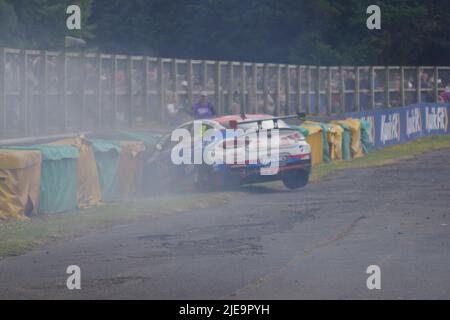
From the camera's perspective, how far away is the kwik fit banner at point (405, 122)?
34531mm

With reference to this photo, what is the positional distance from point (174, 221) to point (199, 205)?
7.88 feet

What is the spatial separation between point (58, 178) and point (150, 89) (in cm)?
1385

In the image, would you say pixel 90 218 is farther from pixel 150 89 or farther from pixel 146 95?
pixel 150 89

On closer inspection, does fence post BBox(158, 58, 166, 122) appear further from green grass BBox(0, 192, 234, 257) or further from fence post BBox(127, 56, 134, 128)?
green grass BBox(0, 192, 234, 257)

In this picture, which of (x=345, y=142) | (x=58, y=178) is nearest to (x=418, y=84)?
(x=345, y=142)

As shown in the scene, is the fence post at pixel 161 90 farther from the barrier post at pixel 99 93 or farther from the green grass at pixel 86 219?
the green grass at pixel 86 219

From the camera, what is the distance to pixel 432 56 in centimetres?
6238

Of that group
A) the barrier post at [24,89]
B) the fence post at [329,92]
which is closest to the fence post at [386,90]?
the fence post at [329,92]

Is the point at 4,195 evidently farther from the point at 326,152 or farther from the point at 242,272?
the point at 326,152

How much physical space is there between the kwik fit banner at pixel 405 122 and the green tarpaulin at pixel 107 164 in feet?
42.3

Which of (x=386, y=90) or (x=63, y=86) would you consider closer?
(x=63, y=86)

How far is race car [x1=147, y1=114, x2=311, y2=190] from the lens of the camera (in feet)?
69.3

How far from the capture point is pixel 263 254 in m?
13.1
